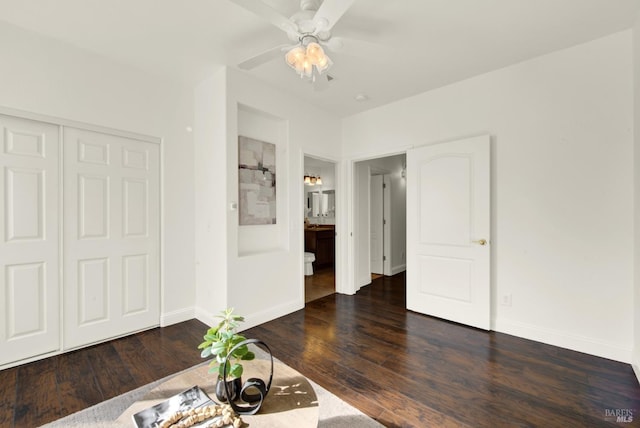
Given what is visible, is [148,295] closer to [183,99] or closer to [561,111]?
[183,99]

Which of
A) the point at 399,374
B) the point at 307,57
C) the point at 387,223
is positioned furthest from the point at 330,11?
the point at 387,223

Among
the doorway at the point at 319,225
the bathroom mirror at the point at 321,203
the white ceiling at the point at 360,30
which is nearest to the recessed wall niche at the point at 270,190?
the white ceiling at the point at 360,30

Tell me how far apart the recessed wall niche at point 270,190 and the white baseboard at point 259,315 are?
67 cm

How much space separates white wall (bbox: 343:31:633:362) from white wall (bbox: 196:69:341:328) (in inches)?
76.5

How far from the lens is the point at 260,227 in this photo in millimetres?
3367

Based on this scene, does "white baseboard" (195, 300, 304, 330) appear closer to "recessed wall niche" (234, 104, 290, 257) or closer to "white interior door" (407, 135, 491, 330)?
"recessed wall niche" (234, 104, 290, 257)

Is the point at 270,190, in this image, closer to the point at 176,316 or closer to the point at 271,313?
the point at 271,313

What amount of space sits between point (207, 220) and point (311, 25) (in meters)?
2.20

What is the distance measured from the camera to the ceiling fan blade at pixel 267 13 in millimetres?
1546

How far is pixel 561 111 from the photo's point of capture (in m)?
2.63

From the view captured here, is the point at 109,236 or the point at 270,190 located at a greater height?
the point at 270,190

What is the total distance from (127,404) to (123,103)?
8.61 feet

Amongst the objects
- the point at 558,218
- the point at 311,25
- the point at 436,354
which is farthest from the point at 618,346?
the point at 311,25

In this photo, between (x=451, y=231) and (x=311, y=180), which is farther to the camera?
(x=311, y=180)
